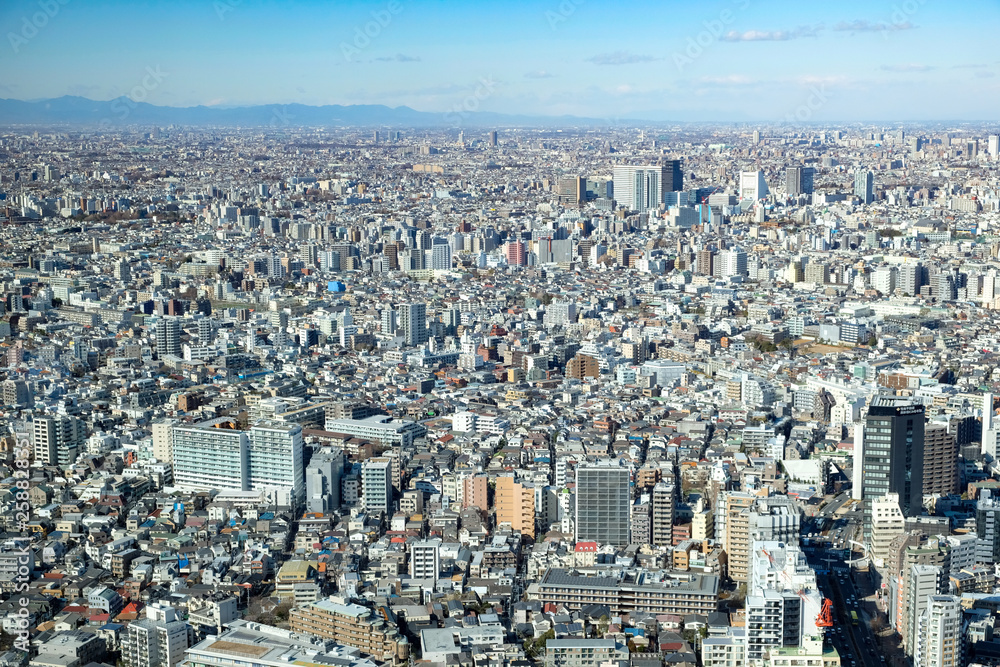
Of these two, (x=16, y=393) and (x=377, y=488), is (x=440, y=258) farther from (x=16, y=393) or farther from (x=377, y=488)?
(x=377, y=488)

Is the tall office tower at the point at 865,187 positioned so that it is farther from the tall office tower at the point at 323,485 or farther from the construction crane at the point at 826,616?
the construction crane at the point at 826,616

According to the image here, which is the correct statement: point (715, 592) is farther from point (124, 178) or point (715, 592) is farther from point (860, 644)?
point (124, 178)

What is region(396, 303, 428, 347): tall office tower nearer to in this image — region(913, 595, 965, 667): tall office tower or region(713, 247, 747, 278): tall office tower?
region(713, 247, 747, 278): tall office tower

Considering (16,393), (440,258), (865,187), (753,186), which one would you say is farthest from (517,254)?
(16,393)

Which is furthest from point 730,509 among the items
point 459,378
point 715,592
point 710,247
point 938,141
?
point 938,141

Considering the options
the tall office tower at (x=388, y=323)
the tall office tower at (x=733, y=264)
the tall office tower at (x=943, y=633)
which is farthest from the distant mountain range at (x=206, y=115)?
the tall office tower at (x=943, y=633)
